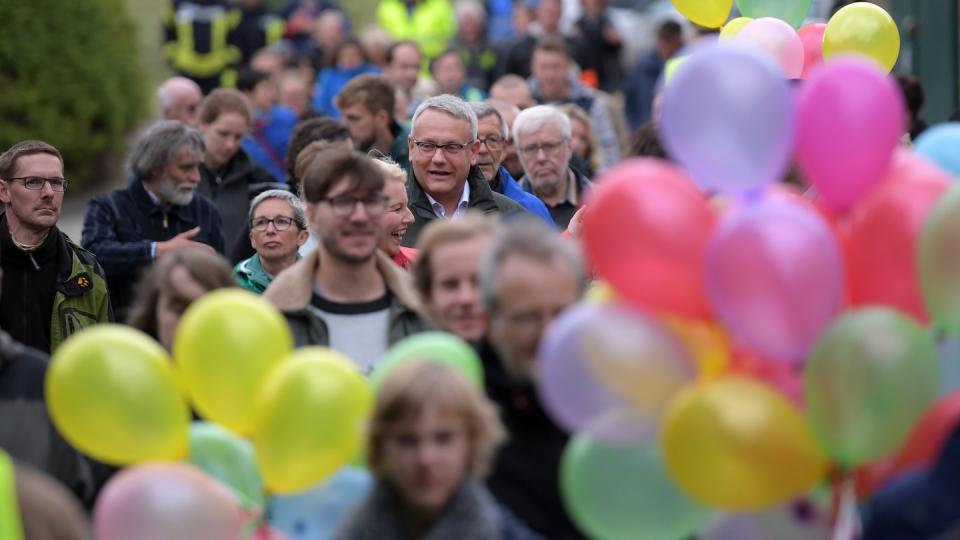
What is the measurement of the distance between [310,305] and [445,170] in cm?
Result: 255

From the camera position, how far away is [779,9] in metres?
8.12

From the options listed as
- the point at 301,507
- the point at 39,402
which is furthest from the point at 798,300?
the point at 39,402

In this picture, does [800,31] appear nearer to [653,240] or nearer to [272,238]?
[272,238]

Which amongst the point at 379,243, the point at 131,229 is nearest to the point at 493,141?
the point at 131,229

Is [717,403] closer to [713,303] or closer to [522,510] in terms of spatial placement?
[713,303]

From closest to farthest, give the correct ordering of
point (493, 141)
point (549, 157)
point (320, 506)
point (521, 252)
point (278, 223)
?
1. point (521, 252)
2. point (320, 506)
3. point (278, 223)
4. point (493, 141)
5. point (549, 157)

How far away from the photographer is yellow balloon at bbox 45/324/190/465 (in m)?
4.74

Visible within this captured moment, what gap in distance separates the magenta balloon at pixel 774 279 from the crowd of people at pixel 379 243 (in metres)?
0.49

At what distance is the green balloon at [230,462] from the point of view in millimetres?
4949

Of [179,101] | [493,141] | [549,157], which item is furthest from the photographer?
[179,101]

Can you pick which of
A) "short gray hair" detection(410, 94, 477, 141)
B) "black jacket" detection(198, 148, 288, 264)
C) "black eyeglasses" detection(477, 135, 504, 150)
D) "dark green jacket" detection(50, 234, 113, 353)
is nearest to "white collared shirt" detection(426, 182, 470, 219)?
"short gray hair" detection(410, 94, 477, 141)

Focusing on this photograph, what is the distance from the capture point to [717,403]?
14.6 feet

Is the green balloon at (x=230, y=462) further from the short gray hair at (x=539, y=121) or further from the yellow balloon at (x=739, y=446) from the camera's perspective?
the short gray hair at (x=539, y=121)

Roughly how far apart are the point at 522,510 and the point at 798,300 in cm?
98
